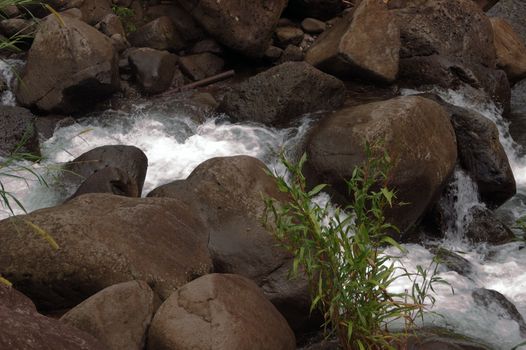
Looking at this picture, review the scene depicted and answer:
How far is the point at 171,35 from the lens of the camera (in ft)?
29.2

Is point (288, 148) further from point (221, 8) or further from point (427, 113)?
point (221, 8)

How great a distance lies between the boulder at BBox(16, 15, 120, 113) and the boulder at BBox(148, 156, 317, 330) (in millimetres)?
2583

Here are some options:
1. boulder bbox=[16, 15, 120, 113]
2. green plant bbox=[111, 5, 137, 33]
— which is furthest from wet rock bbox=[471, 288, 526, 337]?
green plant bbox=[111, 5, 137, 33]

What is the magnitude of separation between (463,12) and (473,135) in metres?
2.93

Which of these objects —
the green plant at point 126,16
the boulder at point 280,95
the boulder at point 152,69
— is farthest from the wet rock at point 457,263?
the green plant at point 126,16

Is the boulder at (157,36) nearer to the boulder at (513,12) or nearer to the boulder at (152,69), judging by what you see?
the boulder at (152,69)

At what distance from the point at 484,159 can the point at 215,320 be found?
430 centimetres

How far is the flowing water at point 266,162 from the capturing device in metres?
5.11

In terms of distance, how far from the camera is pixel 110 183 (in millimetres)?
5562

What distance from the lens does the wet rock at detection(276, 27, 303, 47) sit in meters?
9.41

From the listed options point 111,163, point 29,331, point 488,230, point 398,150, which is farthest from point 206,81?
point 29,331

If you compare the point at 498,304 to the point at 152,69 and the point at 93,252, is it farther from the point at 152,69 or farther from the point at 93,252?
the point at 152,69

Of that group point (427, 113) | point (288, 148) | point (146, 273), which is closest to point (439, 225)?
point (427, 113)

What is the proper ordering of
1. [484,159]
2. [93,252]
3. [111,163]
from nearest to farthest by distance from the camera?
[93,252] → [111,163] → [484,159]
